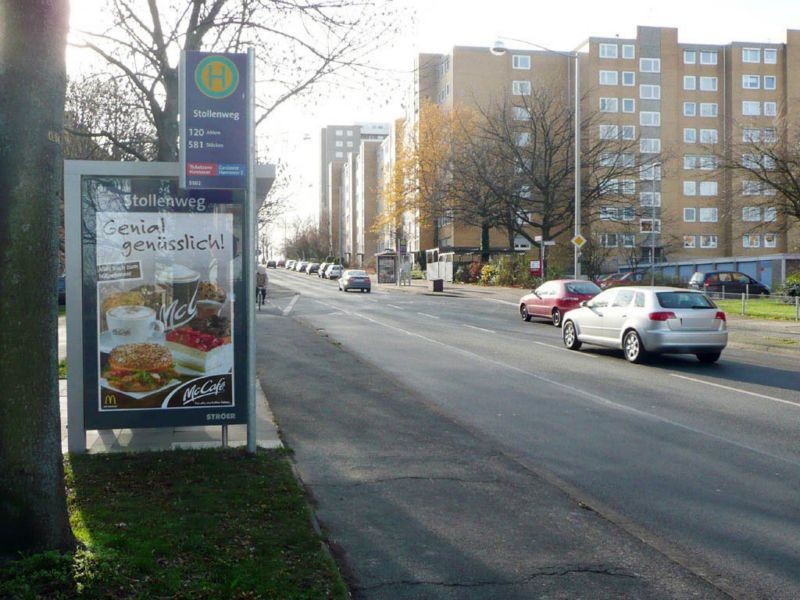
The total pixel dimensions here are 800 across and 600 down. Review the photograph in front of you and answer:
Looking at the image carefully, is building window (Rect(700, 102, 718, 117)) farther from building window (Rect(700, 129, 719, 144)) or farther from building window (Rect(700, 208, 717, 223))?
building window (Rect(700, 208, 717, 223))

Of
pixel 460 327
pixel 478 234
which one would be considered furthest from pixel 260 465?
pixel 478 234

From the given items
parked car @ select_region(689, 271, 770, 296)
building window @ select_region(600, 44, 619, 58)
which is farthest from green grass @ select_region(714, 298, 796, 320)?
building window @ select_region(600, 44, 619, 58)

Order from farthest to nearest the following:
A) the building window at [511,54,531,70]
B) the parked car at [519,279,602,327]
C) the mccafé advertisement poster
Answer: the building window at [511,54,531,70], the parked car at [519,279,602,327], the mccafé advertisement poster

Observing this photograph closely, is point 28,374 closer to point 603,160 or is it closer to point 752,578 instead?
point 752,578

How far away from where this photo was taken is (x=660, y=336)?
16547mm

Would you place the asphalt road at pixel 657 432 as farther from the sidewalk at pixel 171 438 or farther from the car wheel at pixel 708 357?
the sidewalk at pixel 171 438

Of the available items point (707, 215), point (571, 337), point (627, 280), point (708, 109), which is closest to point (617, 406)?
point (571, 337)

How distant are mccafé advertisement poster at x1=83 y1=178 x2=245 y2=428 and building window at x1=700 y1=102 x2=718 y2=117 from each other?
79.4 m

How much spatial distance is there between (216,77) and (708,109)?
8015cm

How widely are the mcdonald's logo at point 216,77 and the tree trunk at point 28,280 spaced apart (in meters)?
2.66

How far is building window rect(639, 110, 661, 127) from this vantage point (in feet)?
260

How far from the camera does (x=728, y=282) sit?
44.8 m

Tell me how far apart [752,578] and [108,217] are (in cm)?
574

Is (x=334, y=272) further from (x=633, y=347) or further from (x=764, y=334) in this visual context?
(x=633, y=347)
